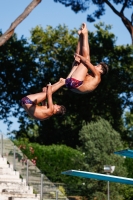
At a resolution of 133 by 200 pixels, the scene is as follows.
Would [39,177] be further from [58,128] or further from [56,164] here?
[58,128]

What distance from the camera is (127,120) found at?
46.8 m

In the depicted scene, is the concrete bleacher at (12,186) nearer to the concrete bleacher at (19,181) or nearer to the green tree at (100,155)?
the concrete bleacher at (19,181)

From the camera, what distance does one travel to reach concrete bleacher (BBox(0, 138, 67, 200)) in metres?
22.4

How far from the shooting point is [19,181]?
23.7 metres

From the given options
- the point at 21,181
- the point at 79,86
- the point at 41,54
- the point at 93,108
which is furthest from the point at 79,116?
the point at 79,86

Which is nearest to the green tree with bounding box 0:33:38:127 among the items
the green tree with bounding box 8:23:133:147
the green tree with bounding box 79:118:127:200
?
the green tree with bounding box 8:23:133:147

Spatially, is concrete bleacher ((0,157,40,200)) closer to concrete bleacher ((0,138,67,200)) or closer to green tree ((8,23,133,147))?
concrete bleacher ((0,138,67,200))

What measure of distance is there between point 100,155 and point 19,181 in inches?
191

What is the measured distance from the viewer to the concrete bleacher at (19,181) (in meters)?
22.4

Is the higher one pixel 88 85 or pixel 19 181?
pixel 88 85

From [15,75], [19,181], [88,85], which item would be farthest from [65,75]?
[88,85]

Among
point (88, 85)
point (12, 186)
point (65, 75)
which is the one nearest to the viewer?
point (88, 85)

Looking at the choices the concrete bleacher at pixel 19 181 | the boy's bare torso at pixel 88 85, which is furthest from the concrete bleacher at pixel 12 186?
the boy's bare torso at pixel 88 85

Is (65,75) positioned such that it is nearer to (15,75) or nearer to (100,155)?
(15,75)
